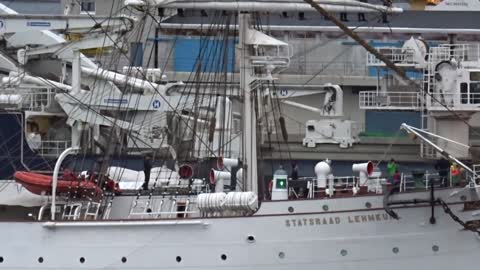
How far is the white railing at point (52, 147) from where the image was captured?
58062 millimetres

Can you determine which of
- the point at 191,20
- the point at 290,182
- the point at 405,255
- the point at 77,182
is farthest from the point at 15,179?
the point at 191,20

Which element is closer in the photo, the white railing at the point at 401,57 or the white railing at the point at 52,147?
the white railing at the point at 401,57

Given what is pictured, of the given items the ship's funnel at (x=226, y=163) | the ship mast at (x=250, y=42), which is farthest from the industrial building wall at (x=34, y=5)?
the ship mast at (x=250, y=42)

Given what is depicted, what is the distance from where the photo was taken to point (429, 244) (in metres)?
45.9

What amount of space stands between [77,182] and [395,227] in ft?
26.0

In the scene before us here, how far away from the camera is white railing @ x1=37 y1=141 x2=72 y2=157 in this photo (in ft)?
190

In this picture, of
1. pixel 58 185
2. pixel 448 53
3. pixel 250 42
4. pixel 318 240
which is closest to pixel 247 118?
pixel 250 42

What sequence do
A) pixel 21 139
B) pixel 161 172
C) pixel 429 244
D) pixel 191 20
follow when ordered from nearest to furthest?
pixel 429 244
pixel 161 172
pixel 21 139
pixel 191 20

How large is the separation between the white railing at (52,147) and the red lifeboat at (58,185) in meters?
9.64

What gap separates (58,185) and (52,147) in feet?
35.8

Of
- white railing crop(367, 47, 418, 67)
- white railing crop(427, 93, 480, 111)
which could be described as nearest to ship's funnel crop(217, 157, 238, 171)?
white railing crop(427, 93, 480, 111)

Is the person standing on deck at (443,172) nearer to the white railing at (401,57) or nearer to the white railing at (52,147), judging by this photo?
the white railing at (401,57)

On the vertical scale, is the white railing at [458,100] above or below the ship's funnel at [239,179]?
above

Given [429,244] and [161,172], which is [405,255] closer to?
[429,244]
